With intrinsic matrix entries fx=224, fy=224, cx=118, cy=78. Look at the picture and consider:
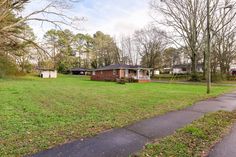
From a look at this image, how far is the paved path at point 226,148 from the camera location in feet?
13.6

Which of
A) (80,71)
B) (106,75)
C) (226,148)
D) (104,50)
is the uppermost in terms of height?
(104,50)

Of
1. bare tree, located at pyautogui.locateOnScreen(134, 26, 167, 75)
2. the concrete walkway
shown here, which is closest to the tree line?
bare tree, located at pyautogui.locateOnScreen(134, 26, 167, 75)

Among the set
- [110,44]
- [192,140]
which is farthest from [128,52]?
[192,140]

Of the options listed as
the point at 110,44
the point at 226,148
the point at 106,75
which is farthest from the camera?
the point at 110,44

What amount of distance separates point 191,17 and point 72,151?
33239 mm

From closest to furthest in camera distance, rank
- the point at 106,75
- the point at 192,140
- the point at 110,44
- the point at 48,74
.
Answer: the point at 192,140
the point at 106,75
the point at 48,74
the point at 110,44

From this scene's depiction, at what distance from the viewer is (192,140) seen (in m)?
4.95

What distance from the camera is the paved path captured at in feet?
13.6

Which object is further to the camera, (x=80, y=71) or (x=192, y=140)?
(x=80, y=71)

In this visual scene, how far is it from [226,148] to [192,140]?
0.70 m

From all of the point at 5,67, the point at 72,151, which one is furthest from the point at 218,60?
the point at 72,151

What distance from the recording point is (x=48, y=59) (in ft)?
66.4

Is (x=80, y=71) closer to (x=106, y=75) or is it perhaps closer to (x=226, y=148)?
(x=106, y=75)

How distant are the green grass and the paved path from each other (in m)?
0.12
